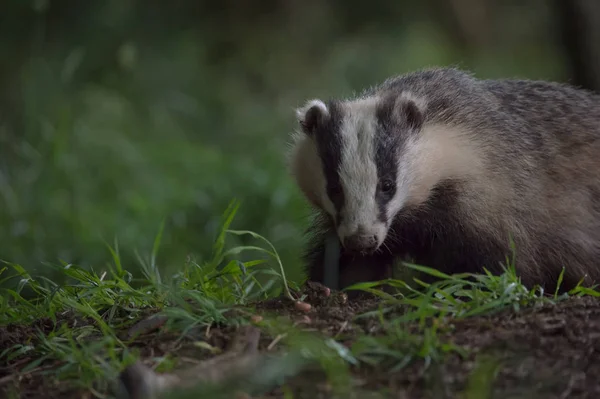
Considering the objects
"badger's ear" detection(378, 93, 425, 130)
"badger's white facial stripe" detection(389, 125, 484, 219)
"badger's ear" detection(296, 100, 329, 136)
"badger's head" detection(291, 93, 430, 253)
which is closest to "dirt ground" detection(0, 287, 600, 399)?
"badger's head" detection(291, 93, 430, 253)

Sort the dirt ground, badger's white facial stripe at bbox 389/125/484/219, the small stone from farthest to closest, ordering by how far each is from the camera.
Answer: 1. badger's white facial stripe at bbox 389/125/484/219
2. the small stone
3. the dirt ground

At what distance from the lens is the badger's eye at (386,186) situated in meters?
4.82

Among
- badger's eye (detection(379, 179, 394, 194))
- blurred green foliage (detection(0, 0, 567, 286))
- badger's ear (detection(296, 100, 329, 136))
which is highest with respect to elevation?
badger's ear (detection(296, 100, 329, 136))

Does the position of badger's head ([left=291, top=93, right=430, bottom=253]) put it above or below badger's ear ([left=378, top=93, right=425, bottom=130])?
below

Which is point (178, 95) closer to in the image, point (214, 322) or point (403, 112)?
point (403, 112)

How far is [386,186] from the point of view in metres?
4.84

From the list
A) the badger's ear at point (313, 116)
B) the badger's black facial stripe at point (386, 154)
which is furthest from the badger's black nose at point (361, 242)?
the badger's ear at point (313, 116)

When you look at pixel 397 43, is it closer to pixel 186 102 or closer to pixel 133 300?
pixel 186 102

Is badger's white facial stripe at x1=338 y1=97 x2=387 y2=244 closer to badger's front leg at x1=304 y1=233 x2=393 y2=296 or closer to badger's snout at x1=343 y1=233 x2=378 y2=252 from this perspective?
badger's snout at x1=343 y1=233 x2=378 y2=252

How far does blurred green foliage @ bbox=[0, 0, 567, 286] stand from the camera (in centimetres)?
820

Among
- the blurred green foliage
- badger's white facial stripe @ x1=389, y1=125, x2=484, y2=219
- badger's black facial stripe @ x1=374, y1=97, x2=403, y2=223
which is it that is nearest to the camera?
badger's black facial stripe @ x1=374, y1=97, x2=403, y2=223

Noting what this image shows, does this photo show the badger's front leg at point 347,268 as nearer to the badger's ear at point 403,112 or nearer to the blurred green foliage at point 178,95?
the badger's ear at point 403,112

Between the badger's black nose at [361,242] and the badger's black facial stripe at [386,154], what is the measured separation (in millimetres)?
144

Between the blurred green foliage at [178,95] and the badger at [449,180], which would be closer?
the badger at [449,180]
